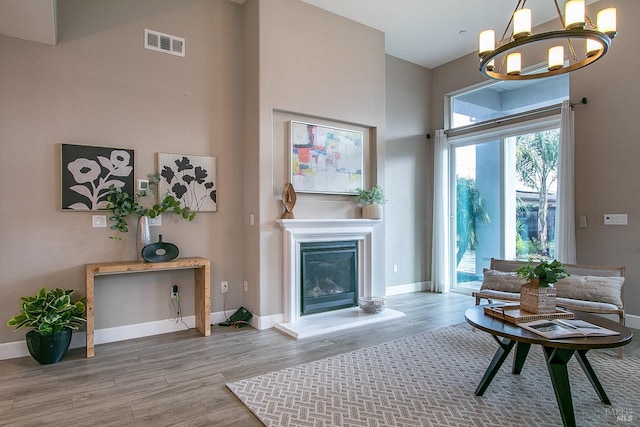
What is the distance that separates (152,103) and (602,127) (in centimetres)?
502

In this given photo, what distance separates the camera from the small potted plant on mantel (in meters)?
2.45

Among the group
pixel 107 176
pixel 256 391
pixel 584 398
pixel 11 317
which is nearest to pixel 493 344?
pixel 584 398

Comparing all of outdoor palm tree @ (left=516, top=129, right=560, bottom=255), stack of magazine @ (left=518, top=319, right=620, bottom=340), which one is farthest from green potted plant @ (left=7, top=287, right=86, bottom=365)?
outdoor palm tree @ (left=516, top=129, right=560, bottom=255)

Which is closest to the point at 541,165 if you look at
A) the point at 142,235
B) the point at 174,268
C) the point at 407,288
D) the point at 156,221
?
the point at 407,288

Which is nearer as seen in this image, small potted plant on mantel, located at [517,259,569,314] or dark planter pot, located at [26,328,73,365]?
small potted plant on mantel, located at [517,259,569,314]

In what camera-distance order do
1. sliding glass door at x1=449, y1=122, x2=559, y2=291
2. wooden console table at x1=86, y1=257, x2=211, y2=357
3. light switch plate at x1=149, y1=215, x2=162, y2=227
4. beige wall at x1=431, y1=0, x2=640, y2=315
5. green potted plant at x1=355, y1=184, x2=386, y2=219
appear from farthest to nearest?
sliding glass door at x1=449, y1=122, x2=559, y2=291
green potted plant at x1=355, y1=184, x2=386, y2=219
beige wall at x1=431, y1=0, x2=640, y2=315
light switch plate at x1=149, y1=215, x2=162, y2=227
wooden console table at x1=86, y1=257, x2=211, y2=357

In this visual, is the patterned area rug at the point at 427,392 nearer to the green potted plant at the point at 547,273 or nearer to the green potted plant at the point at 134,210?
the green potted plant at the point at 547,273

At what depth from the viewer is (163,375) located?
9.27 feet

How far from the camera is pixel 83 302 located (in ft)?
10.9

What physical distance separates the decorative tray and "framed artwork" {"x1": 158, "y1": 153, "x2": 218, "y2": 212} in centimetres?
295

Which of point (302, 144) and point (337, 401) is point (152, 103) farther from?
point (337, 401)

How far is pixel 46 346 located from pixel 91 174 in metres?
1.54

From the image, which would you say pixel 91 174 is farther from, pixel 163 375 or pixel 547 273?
pixel 547 273

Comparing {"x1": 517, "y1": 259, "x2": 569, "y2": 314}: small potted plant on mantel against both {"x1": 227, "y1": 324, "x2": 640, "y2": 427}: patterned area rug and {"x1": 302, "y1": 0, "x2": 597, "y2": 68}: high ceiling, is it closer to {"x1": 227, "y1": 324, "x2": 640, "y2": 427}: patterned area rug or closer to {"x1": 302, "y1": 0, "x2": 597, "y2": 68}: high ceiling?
{"x1": 227, "y1": 324, "x2": 640, "y2": 427}: patterned area rug
